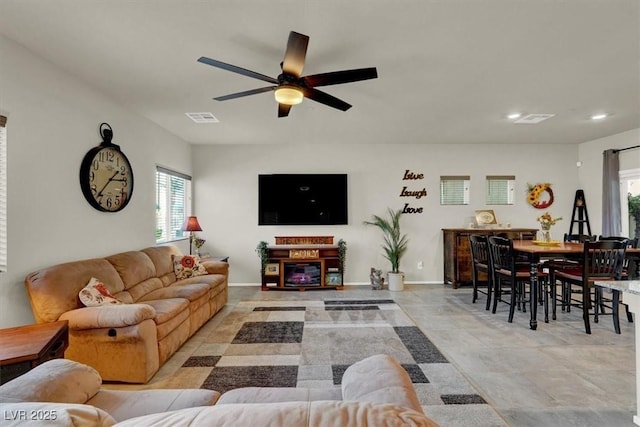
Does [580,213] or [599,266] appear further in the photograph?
[580,213]

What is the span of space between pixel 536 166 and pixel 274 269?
5297 millimetres

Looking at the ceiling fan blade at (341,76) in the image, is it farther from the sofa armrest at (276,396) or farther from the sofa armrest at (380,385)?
the sofa armrest at (276,396)

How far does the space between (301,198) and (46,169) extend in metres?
3.71

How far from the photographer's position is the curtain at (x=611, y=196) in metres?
5.15

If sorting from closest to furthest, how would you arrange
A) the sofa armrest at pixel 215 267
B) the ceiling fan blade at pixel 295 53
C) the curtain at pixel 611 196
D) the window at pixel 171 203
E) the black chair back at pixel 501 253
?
the ceiling fan blade at pixel 295 53 → the black chair back at pixel 501 253 → the sofa armrest at pixel 215 267 → the window at pixel 171 203 → the curtain at pixel 611 196

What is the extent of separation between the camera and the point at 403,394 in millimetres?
1017

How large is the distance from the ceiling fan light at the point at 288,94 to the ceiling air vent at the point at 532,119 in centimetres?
345

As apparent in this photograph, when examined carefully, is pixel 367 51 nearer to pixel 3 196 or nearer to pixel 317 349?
pixel 317 349

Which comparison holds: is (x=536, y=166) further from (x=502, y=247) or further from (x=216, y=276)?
(x=216, y=276)

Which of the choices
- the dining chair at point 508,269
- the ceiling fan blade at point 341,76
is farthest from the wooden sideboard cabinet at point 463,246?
the ceiling fan blade at point 341,76

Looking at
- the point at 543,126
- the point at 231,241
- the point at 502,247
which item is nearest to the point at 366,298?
the point at 502,247

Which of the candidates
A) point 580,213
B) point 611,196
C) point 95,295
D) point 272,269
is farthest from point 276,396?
point 580,213

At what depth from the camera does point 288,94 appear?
2.49 metres

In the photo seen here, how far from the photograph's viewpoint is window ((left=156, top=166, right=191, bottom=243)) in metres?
4.80
